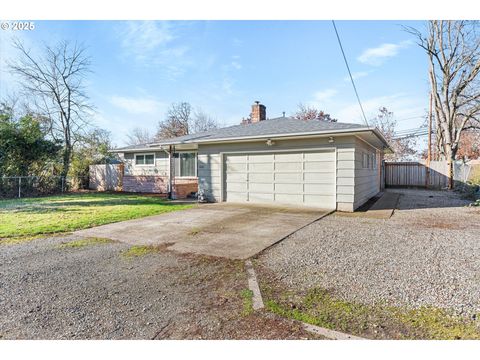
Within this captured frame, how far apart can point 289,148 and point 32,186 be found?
515 inches

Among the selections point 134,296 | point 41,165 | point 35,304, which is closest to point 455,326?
point 134,296

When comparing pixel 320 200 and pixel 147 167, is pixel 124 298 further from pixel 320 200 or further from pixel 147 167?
pixel 147 167

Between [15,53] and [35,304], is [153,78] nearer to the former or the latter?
[35,304]

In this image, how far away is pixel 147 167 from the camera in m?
15.9

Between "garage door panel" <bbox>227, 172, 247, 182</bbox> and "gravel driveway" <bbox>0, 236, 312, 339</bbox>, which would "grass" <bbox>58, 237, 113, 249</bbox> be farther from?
"garage door panel" <bbox>227, 172, 247, 182</bbox>

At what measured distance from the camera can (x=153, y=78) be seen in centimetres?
1084

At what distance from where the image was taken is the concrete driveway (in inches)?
188

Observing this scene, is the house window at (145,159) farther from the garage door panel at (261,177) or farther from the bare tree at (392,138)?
the bare tree at (392,138)

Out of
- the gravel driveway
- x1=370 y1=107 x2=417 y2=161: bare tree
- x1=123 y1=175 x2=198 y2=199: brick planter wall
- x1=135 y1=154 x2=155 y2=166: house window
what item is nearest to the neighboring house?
x1=123 y1=175 x2=198 y2=199: brick planter wall

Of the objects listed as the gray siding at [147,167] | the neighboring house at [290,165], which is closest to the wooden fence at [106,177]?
the gray siding at [147,167]

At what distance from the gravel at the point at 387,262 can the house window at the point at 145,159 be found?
11.7 meters

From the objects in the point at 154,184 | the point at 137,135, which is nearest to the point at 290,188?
the point at 154,184

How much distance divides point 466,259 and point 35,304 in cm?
559

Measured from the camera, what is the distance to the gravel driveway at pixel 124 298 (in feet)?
7.46
